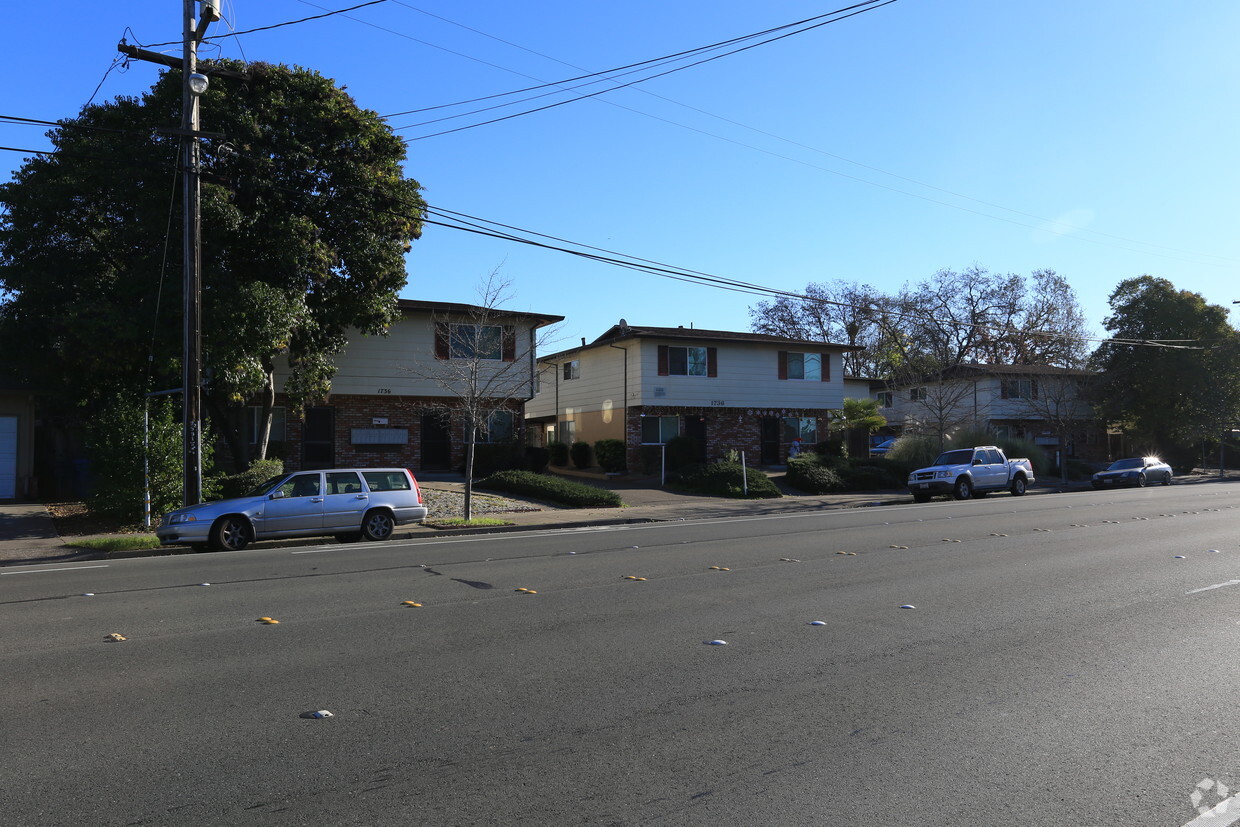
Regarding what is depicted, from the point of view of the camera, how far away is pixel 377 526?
1808 cm

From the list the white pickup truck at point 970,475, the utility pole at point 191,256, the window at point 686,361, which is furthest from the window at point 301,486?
the window at point 686,361

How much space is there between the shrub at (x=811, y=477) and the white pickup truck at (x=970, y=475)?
289cm

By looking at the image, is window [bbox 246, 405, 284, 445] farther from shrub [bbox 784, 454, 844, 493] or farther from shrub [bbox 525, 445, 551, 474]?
shrub [bbox 784, 454, 844, 493]

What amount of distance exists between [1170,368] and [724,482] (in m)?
32.6

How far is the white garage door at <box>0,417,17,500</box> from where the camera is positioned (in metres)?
24.2

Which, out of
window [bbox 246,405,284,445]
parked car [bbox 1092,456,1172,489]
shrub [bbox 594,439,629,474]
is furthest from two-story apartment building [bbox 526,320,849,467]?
parked car [bbox 1092,456,1172,489]

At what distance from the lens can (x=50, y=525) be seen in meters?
19.4

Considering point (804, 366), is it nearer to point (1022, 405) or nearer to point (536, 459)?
point (536, 459)

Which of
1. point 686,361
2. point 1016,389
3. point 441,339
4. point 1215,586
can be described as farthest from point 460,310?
point 1016,389

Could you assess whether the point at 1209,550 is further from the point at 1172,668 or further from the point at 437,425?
the point at 437,425

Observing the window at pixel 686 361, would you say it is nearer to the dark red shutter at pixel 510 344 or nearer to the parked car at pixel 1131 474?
the dark red shutter at pixel 510 344

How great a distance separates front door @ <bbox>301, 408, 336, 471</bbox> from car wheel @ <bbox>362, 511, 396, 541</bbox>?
13.0 m

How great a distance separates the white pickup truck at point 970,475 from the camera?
98.3 ft

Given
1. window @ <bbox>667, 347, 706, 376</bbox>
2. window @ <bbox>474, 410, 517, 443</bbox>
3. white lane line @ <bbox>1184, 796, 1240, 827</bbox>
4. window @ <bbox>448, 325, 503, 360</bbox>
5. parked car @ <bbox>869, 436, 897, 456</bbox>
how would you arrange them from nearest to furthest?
white lane line @ <bbox>1184, 796, 1240, 827</bbox> → window @ <bbox>448, 325, 503, 360</bbox> → window @ <bbox>474, 410, 517, 443</bbox> → window @ <bbox>667, 347, 706, 376</bbox> → parked car @ <bbox>869, 436, 897, 456</bbox>
